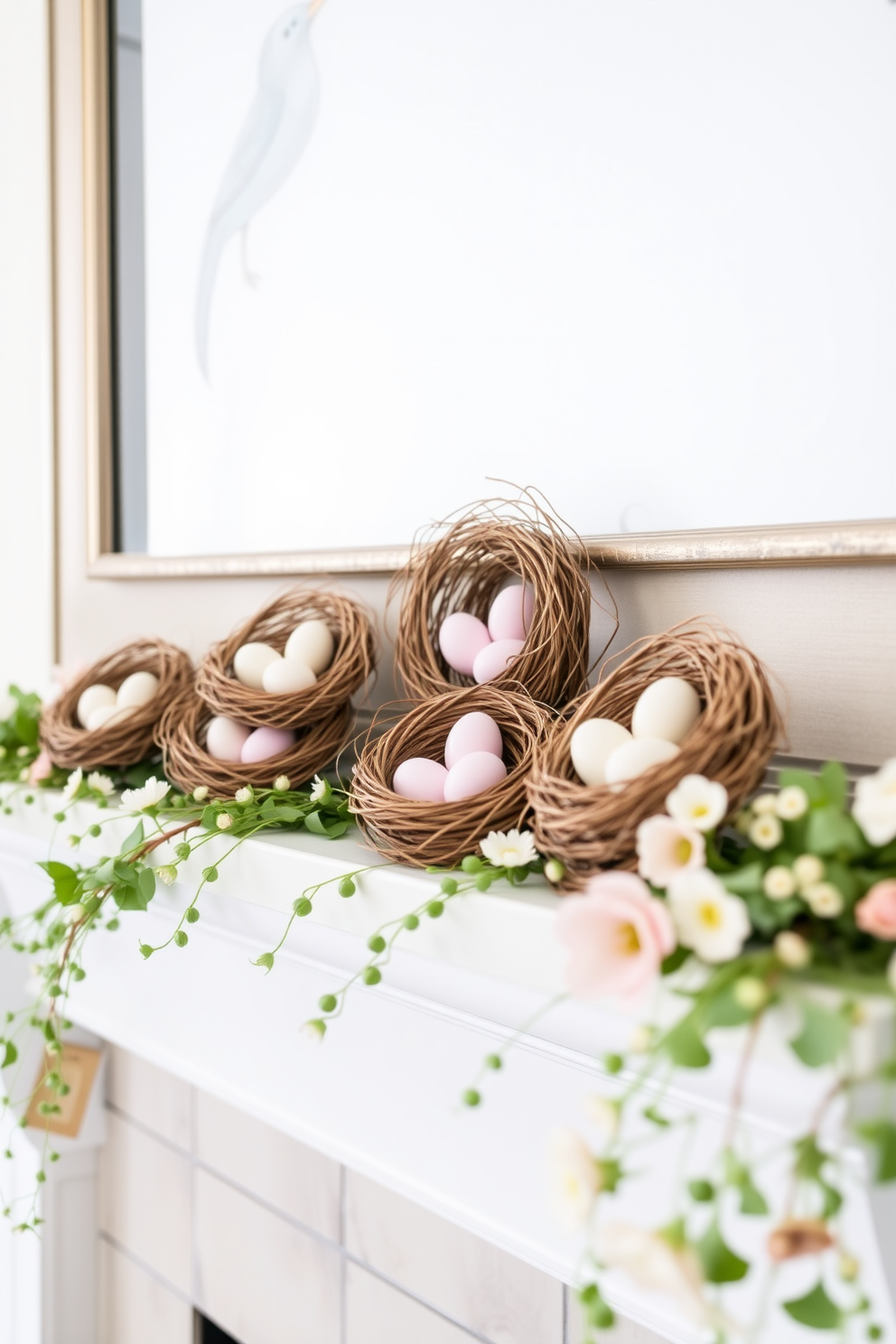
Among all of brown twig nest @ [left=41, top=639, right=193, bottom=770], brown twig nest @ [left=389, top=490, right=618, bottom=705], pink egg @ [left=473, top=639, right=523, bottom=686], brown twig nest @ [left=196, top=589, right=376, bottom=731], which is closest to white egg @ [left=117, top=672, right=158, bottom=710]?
brown twig nest @ [left=41, top=639, right=193, bottom=770]

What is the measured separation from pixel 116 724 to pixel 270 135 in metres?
0.61

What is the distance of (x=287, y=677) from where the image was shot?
0.77 metres

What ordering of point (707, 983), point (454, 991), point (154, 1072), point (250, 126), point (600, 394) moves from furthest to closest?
point (154, 1072)
point (250, 126)
point (600, 394)
point (454, 991)
point (707, 983)

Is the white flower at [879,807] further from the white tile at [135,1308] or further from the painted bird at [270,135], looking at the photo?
the white tile at [135,1308]

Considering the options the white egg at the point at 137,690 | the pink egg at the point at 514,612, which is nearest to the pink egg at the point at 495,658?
the pink egg at the point at 514,612

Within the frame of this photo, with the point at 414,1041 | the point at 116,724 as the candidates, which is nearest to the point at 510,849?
the point at 414,1041

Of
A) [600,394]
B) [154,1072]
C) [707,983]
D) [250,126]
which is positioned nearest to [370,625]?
[600,394]

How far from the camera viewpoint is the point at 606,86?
2.39 feet

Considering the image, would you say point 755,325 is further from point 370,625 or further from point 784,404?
point 370,625

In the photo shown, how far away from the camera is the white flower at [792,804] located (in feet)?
1.49

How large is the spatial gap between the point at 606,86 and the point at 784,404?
0.93ft

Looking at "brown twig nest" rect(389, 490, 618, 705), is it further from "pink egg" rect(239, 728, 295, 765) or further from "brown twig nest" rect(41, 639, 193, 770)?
"brown twig nest" rect(41, 639, 193, 770)

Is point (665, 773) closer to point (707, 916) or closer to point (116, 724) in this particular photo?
point (707, 916)

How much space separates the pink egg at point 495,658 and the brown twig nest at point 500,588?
16mm
